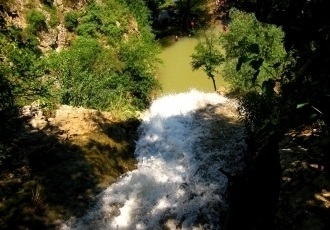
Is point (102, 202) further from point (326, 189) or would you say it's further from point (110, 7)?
point (110, 7)

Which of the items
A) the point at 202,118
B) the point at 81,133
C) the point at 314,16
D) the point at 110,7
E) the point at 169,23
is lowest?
the point at 314,16

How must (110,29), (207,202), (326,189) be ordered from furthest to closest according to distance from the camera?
1. (110,29)
2. (207,202)
3. (326,189)

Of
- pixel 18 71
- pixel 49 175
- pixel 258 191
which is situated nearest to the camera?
pixel 258 191

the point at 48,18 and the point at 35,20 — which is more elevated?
the point at 48,18

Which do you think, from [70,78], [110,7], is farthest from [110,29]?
[70,78]

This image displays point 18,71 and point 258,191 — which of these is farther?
point 18,71

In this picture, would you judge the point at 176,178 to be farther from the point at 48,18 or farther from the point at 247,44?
the point at 48,18

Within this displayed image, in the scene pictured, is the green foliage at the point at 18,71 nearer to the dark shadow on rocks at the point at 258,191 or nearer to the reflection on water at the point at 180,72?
the dark shadow on rocks at the point at 258,191

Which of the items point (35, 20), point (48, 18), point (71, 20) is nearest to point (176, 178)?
point (35, 20)
